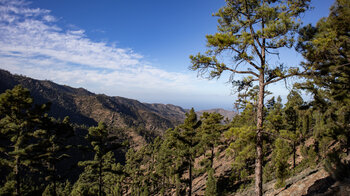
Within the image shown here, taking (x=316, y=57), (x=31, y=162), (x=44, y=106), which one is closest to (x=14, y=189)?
(x=31, y=162)

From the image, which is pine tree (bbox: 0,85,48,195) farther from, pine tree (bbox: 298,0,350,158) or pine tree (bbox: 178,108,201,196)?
pine tree (bbox: 298,0,350,158)

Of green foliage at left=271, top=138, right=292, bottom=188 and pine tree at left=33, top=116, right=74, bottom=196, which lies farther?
green foliage at left=271, top=138, right=292, bottom=188

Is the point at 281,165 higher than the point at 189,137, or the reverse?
the point at 189,137

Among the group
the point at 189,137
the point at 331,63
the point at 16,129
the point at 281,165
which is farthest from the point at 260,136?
the point at 16,129

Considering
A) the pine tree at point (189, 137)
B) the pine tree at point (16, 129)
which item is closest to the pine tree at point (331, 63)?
the pine tree at point (189, 137)

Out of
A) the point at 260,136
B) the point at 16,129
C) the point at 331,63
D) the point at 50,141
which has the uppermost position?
the point at 331,63

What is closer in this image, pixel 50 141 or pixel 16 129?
pixel 16 129

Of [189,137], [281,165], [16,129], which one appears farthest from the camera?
[189,137]

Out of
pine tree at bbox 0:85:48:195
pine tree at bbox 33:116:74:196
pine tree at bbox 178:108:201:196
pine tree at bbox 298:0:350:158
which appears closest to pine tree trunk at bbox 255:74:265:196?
pine tree at bbox 298:0:350:158

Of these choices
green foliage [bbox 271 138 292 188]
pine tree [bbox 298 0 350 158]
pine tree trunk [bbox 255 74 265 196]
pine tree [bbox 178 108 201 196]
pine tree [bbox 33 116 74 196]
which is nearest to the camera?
pine tree [bbox 298 0 350 158]

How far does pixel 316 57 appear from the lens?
655 centimetres

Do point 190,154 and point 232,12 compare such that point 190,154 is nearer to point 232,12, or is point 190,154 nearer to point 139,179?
point 232,12

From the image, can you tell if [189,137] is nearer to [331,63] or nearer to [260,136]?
[260,136]

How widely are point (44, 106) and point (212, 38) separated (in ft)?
45.5
